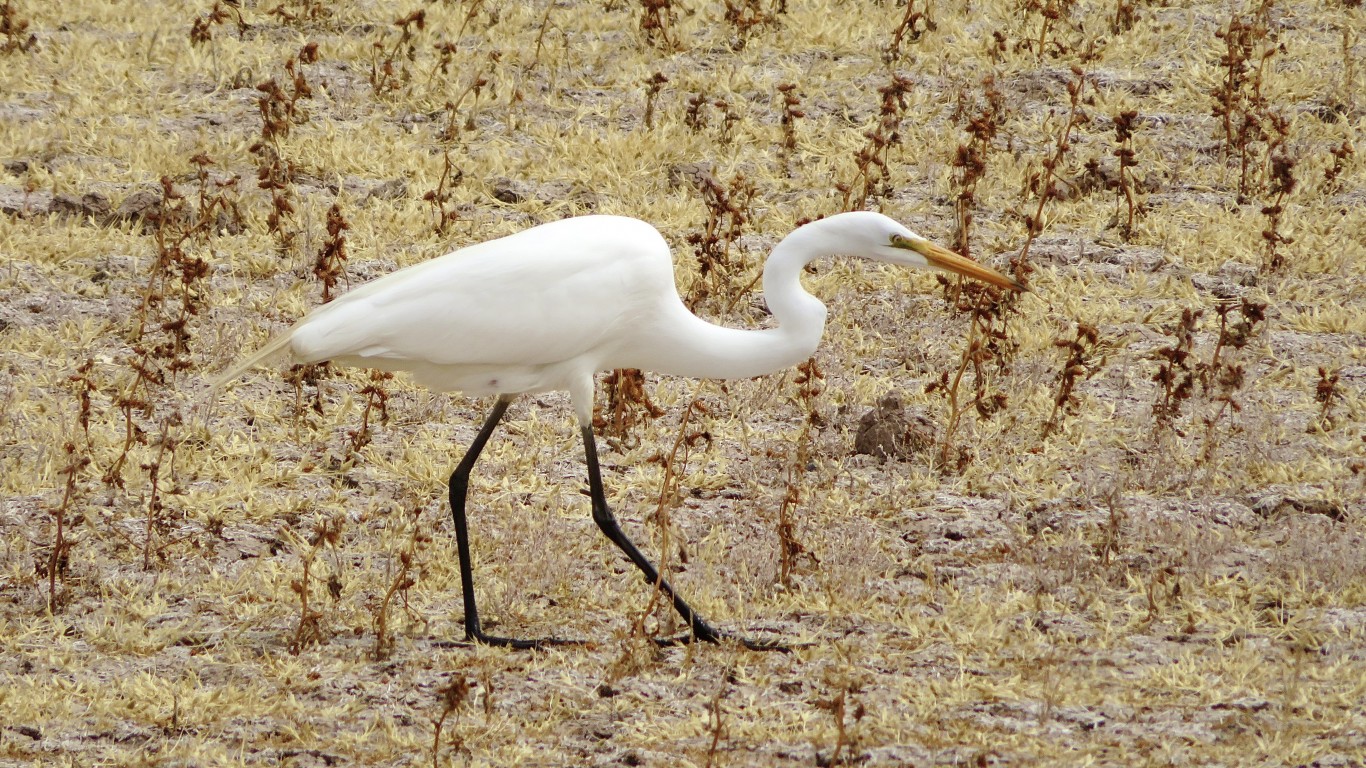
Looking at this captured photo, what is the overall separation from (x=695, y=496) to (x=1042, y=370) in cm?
150

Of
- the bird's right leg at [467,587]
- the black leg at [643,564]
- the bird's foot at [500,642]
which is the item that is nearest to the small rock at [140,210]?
the bird's right leg at [467,587]

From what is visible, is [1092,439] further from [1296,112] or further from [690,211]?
[1296,112]

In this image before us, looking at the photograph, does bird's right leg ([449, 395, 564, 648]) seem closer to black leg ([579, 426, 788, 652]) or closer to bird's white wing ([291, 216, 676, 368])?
black leg ([579, 426, 788, 652])

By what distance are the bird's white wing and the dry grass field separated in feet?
1.47

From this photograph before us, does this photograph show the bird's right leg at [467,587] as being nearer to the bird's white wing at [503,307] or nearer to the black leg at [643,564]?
the black leg at [643,564]

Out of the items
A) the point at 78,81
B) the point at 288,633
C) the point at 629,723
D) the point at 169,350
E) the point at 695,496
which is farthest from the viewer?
the point at 78,81

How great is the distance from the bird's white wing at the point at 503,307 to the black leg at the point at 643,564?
0.33 meters

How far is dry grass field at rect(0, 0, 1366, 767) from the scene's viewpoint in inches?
173

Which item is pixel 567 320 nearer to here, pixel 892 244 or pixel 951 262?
pixel 892 244

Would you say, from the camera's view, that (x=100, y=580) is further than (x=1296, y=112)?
No

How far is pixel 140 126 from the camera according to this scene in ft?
26.8

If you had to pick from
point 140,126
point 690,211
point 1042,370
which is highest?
point 140,126

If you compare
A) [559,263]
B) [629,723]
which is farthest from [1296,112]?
[629,723]

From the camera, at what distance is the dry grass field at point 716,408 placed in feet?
14.4
